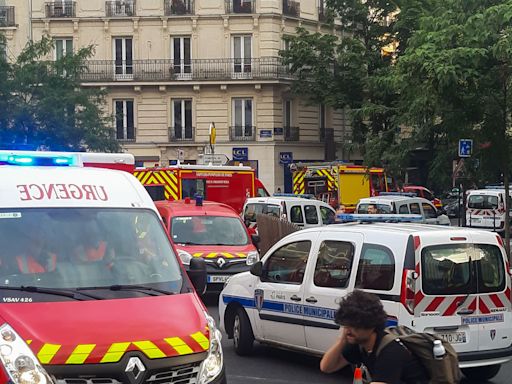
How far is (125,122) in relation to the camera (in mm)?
47625

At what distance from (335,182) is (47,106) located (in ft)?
33.9

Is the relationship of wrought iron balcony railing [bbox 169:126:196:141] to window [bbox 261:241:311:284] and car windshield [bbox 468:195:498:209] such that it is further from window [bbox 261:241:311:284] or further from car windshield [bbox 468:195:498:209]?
window [bbox 261:241:311:284]

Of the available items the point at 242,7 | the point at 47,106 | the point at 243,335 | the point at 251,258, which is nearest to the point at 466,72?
the point at 251,258

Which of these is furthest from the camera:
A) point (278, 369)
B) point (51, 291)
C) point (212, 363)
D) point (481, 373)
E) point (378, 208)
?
point (378, 208)

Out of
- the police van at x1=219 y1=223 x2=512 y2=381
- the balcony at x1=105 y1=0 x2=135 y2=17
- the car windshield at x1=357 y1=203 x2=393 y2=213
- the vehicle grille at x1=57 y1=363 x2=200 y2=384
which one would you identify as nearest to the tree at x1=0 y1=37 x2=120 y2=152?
the car windshield at x1=357 y1=203 x2=393 y2=213

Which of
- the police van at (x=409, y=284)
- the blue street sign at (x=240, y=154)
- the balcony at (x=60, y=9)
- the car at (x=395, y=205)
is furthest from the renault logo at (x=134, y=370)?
the balcony at (x=60, y=9)

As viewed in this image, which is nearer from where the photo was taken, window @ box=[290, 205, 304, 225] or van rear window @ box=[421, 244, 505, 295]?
van rear window @ box=[421, 244, 505, 295]

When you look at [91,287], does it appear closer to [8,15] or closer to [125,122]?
[125,122]

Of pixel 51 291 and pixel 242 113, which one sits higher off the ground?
pixel 242 113

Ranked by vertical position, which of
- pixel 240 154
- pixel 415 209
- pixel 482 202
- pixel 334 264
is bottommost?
pixel 482 202

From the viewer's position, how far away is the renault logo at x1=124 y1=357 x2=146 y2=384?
19.3ft

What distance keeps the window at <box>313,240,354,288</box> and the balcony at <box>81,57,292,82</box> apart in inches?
1467

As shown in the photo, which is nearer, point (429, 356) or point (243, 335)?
point (429, 356)

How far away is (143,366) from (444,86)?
11302mm
